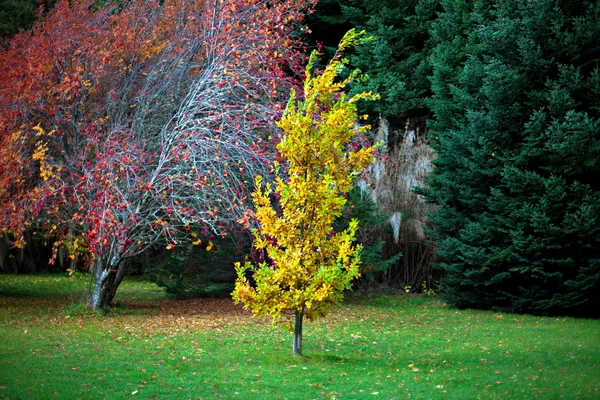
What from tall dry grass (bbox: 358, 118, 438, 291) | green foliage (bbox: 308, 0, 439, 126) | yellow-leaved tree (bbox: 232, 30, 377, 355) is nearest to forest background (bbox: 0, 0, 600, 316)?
tall dry grass (bbox: 358, 118, 438, 291)

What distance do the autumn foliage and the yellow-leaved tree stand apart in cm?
248

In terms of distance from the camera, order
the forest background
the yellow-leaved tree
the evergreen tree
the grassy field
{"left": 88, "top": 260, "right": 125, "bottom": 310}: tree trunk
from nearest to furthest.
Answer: the grassy field → the yellow-leaved tree → the forest background → {"left": 88, "top": 260, "right": 125, "bottom": 310}: tree trunk → the evergreen tree

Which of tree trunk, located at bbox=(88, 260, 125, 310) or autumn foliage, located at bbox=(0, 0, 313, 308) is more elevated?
autumn foliage, located at bbox=(0, 0, 313, 308)

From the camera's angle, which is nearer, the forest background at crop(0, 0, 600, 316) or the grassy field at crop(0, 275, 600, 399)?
the grassy field at crop(0, 275, 600, 399)

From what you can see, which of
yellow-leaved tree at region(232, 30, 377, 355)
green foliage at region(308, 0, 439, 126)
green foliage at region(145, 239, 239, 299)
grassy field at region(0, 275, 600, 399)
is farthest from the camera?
green foliage at region(308, 0, 439, 126)

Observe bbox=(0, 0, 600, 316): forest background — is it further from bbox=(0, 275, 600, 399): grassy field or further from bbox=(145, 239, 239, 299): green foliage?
bbox=(0, 275, 600, 399): grassy field

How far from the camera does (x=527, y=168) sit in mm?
12648

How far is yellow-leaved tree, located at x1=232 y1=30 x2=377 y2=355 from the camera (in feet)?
24.4

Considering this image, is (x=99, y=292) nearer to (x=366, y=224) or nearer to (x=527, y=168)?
(x=366, y=224)

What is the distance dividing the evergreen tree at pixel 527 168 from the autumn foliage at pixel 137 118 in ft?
12.5

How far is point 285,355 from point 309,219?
1.68m

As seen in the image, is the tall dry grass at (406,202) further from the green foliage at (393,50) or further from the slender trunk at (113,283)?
the slender trunk at (113,283)

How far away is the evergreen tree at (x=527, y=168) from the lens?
11.8m

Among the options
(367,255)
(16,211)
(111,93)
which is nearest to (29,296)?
(16,211)
